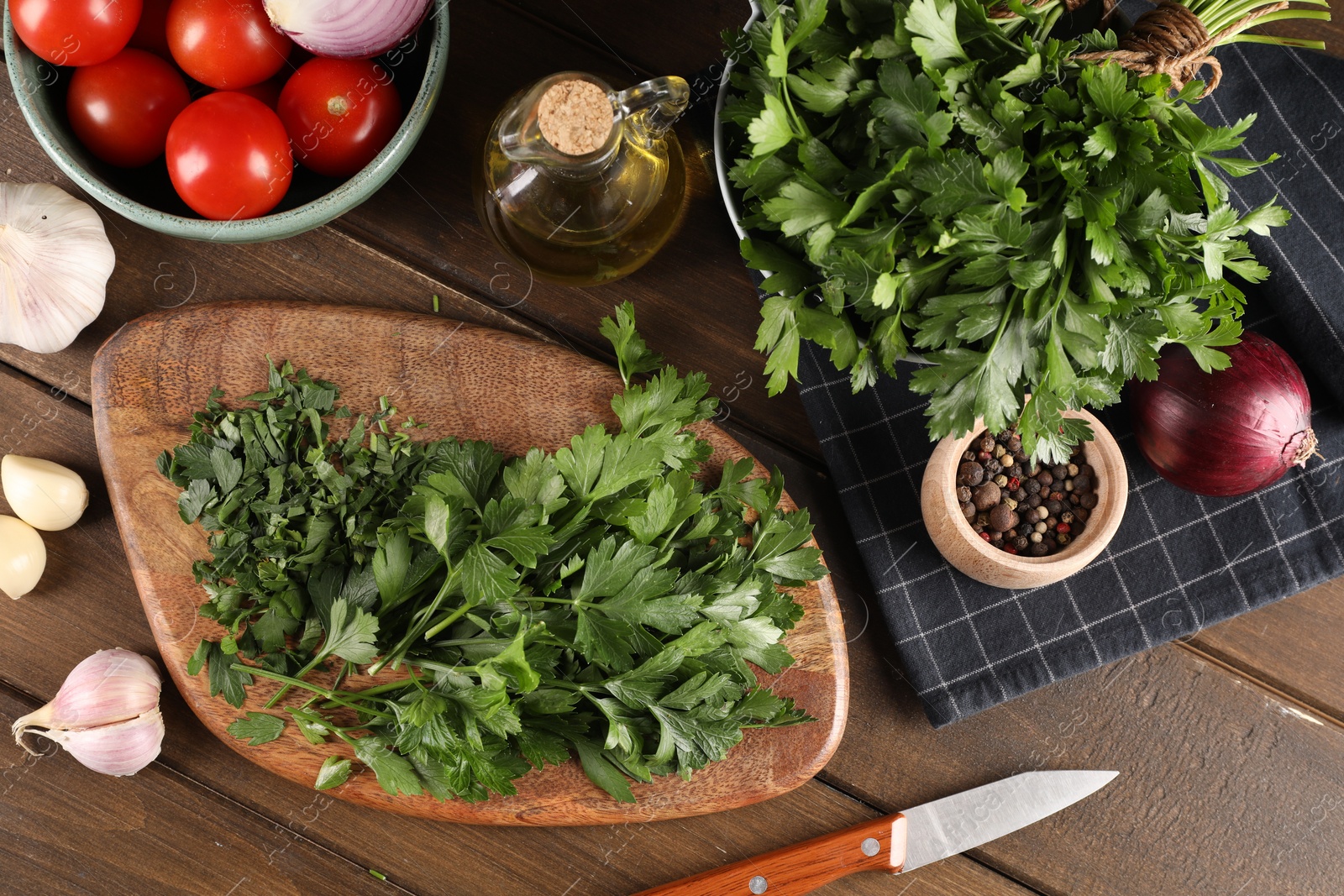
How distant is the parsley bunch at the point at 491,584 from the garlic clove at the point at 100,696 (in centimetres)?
12

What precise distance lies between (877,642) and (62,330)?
43.9 inches

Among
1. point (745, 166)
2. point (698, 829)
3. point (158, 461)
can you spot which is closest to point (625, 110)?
point (745, 166)

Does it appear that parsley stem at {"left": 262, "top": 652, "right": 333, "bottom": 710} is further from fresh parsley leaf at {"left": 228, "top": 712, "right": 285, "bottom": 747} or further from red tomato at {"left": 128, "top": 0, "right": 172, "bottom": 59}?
red tomato at {"left": 128, "top": 0, "right": 172, "bottom": 59}

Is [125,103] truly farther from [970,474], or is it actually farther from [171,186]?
[970,474]

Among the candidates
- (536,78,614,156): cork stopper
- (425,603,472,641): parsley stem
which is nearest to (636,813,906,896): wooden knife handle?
(425,603,472,641): parsley stem

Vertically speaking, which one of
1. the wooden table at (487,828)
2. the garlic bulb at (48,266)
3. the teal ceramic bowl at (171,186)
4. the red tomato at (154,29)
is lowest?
the wooden table at (487,828)

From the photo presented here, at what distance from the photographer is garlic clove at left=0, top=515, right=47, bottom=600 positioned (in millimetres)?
1157

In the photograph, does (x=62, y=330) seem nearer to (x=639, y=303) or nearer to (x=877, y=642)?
(x=639, y=303)

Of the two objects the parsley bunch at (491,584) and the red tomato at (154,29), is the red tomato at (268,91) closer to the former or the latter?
the red tomato at (154,29)

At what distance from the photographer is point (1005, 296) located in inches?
34.4

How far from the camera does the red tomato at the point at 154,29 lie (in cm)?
103

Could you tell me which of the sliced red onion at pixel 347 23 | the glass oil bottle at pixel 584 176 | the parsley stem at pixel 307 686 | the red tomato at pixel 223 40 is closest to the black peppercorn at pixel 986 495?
the glass oil bottle at pixel 584 176

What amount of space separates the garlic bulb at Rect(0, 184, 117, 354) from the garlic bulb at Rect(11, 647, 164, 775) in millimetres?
409

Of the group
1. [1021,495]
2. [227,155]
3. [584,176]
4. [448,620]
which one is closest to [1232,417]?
[1021,495]
